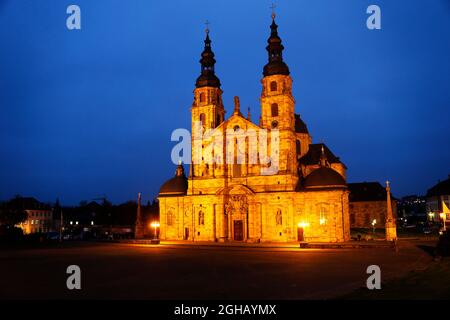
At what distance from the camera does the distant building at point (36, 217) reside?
108m

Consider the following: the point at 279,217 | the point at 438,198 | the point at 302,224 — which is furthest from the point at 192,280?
the point at 438,198

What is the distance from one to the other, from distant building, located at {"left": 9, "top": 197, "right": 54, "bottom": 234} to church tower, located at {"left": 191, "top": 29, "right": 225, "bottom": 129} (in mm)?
66378

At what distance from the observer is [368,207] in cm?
8956

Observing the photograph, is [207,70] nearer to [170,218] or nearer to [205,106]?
[205,106]

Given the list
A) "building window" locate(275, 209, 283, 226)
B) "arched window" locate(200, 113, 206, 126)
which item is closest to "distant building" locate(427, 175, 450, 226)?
"building window" locate(275, 209, 283, 226)

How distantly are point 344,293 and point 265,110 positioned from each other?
44140mm

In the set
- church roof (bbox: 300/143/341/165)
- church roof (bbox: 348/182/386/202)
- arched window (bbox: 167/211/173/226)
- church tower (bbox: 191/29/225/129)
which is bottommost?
arched window (bbox: 167/211/173/226)

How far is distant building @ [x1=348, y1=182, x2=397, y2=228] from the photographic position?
8838 centimetres

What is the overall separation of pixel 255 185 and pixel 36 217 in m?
79.7

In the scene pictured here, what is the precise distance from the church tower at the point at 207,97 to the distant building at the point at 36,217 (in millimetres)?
66378

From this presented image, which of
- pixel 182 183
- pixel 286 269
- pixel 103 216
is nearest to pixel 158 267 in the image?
pixel 286 269

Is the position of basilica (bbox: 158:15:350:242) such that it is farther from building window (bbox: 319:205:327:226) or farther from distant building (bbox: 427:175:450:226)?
distant building (bbox: 427:175:450:226)

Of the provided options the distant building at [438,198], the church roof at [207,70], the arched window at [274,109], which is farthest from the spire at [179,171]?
the distant building at [438,198]

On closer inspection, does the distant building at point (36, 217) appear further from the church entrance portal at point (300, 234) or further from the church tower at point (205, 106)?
the church entrance portal at point (300, 234)
